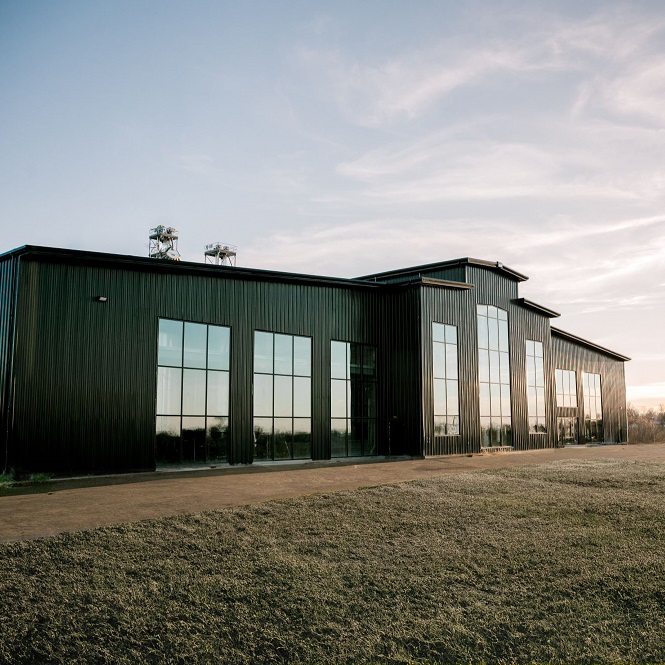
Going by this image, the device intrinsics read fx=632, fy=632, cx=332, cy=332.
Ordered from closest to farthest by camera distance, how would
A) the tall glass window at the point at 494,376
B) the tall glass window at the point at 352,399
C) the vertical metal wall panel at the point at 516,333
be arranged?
the tall glass window at the point at 352,399
the tall glass window at the point at 494,376
the vertical metal wall panel at the point at 516,333

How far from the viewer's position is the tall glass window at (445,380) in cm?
2600

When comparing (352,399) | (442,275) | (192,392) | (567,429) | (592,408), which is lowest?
(567,429)

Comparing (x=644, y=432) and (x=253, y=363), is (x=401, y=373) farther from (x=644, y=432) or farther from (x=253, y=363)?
(x=644, y=432)

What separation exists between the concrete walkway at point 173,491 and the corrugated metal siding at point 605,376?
16.6 meters

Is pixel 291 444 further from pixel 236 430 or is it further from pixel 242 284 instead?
pixel 242 284

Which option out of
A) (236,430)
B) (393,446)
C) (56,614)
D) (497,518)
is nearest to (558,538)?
(497,518)

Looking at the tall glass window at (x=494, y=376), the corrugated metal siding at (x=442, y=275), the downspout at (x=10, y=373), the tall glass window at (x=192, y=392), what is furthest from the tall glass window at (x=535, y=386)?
the downspout at (x=10, y=373)

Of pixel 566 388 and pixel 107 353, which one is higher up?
pixel 107 353

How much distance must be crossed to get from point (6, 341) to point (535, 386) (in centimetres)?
2410

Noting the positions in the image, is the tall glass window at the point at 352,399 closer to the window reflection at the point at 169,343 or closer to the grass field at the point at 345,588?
the window reflection at the point at 169,343

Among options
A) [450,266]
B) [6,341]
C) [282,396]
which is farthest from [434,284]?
[6,341]

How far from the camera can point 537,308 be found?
32.2 metres

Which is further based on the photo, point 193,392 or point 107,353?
point 193,392

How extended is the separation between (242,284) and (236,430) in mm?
5093
